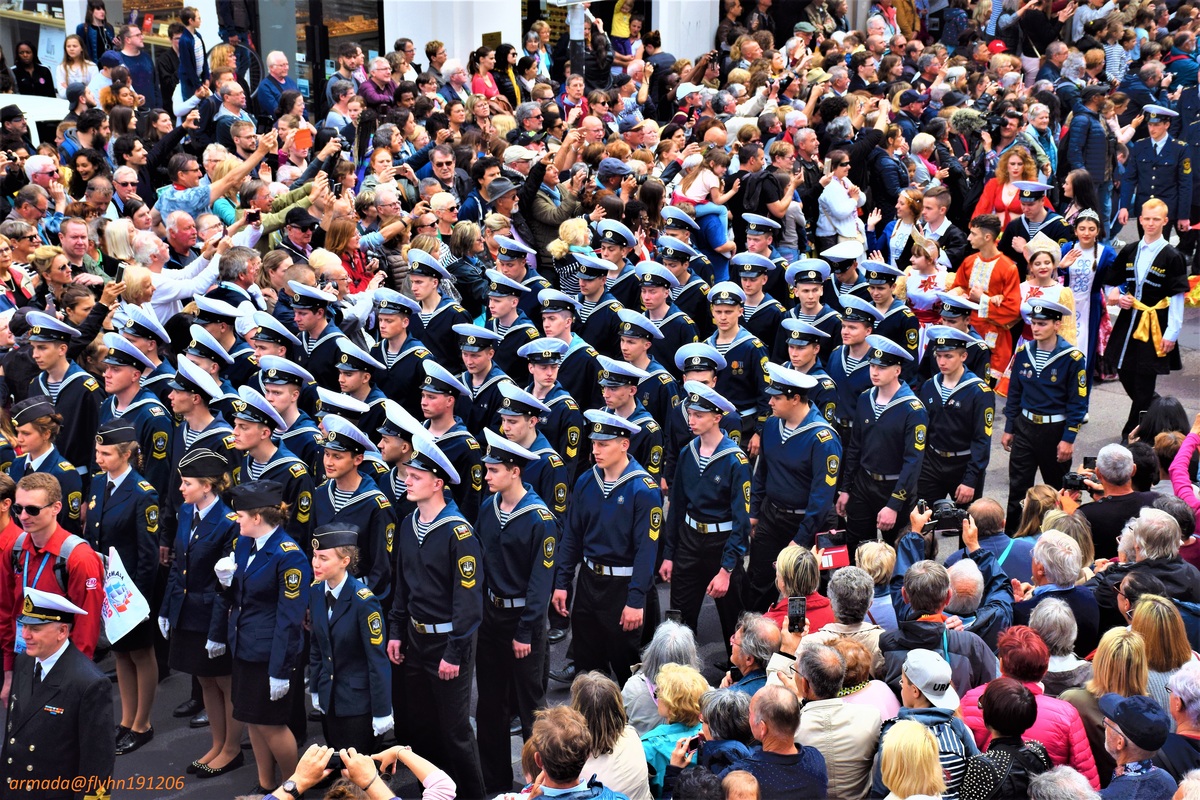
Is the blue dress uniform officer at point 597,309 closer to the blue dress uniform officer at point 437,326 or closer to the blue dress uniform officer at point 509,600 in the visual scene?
the blue dress uniform officer at point 437,326

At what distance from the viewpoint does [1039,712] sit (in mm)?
5203

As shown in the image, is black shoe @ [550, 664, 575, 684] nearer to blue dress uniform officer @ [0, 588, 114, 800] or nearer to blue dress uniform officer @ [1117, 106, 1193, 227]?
blue dress uniform officer @ [0, 588, 114, 800]

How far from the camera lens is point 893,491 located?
821cm

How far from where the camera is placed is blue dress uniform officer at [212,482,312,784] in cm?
634

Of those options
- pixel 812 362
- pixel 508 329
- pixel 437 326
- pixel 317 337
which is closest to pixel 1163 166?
pixel 812 362

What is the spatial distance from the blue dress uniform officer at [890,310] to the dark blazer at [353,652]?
471cm

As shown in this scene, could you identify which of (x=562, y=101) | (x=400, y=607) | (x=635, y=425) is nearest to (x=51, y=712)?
(x=400, y=607)

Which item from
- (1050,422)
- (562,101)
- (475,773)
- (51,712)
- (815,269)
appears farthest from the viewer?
(562,101)

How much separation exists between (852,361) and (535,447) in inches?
100

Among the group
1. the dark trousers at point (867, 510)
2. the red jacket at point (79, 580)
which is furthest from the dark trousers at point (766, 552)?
the red jacket at point (79, 580)

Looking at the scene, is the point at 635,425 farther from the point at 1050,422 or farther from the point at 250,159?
the point at 250,159

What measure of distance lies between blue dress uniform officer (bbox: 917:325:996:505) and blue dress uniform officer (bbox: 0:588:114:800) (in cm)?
529

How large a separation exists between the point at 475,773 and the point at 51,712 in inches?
77.8

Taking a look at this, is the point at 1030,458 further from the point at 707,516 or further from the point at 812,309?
the point at 707,516
